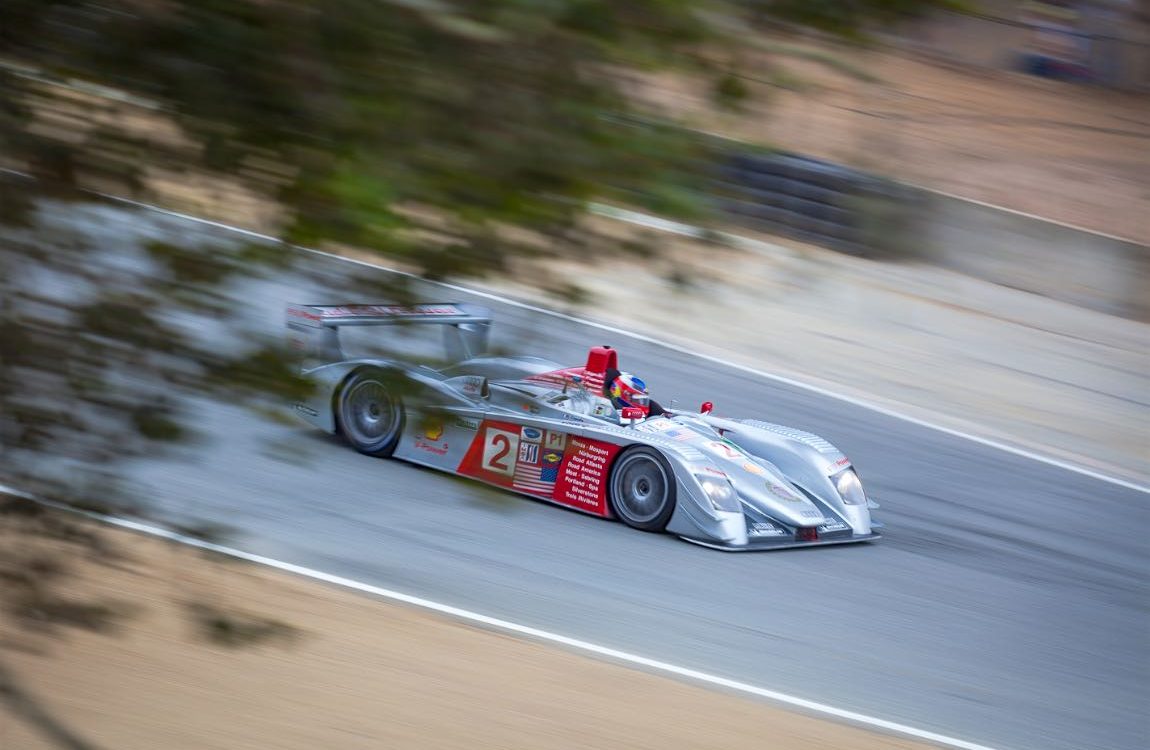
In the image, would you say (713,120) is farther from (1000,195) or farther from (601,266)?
(1000,195)

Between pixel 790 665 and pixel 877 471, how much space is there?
3.53 meters

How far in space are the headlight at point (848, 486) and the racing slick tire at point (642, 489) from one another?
112 centimetres

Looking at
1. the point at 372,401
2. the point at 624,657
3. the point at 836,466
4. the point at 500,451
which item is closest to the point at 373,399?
the point at 372,401

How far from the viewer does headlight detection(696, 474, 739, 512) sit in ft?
25.2

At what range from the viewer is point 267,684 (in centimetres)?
538

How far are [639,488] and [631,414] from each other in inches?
18.4

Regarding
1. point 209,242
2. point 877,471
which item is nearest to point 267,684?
point 209,242

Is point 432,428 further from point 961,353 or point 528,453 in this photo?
point 961,353

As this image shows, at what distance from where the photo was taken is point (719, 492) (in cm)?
771

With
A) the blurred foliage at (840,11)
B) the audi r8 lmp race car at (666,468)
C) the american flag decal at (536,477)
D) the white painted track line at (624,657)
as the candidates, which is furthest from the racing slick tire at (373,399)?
the american flag decal at (536,477)

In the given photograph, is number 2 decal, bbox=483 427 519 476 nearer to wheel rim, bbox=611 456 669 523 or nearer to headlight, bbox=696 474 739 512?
wheel rim, bbox=611 456 669 523

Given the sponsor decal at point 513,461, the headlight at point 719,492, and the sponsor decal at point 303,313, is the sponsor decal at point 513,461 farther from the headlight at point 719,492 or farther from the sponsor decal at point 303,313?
the sponsor decal at point 303,313

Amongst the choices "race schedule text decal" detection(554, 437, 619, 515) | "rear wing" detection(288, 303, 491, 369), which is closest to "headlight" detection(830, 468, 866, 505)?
"race schedule text decal" detection(554, 437, 619, 515)

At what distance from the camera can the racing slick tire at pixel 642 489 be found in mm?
7746
